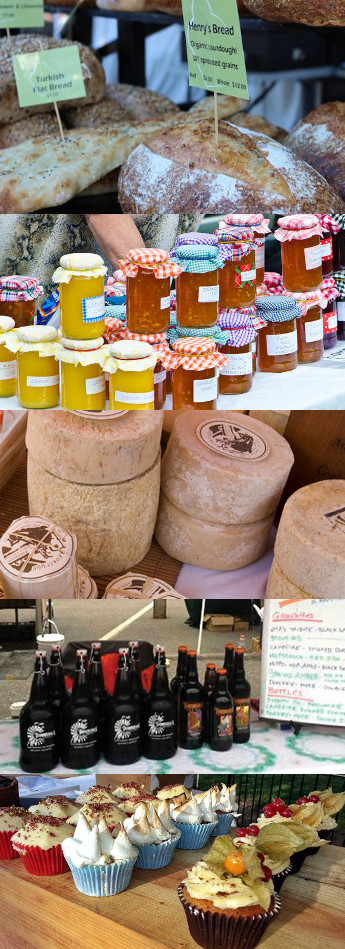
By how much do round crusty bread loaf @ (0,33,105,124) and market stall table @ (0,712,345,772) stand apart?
6.28 ft

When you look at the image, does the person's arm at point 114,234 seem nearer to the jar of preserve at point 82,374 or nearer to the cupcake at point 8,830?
the jar of preserve at point 82,374

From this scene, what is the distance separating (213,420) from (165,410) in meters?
0.08

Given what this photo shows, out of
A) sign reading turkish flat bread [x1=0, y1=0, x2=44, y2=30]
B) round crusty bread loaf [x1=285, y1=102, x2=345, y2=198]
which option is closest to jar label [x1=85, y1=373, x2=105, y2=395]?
round crusty bread loaf [x1=285, y1=102, x2=345, y2=198]

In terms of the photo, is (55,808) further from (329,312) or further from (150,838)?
(329,312)

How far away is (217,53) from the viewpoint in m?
2.08

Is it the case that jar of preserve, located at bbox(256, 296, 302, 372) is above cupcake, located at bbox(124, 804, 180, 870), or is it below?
above

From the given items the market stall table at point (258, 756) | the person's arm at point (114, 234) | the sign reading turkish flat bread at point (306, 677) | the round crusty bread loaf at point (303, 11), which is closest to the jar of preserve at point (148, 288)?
the person's arm at point (114, 234)

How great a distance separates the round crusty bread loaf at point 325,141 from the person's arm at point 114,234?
3.12 ft

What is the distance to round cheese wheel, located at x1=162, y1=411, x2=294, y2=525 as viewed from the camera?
154cm

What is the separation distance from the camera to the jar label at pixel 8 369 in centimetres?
150

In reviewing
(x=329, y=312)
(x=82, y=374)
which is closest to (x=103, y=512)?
(x=82, y=374)

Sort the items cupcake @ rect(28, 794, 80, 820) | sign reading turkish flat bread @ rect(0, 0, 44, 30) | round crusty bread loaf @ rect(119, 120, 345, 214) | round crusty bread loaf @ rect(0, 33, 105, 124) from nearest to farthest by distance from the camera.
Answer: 1. cupcake @ rect(28, 794, 80, 820)
2. round crusty bread loaf @ rect(119, 120, 345, 214)
3. round crusty bread loaf @ rect(0, 33, 105, 124)
4. sign reading turkish flat bread @ rect(0, 0, 44, 30)

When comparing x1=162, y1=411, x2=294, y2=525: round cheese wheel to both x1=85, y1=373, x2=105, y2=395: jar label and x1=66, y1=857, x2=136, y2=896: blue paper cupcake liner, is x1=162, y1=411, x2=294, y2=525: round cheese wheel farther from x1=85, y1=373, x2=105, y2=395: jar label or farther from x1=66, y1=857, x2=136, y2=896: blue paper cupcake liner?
x1=66, y1=857, x2=136, y2=896: blue paper cupcake liner

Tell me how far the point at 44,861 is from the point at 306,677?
590mm
